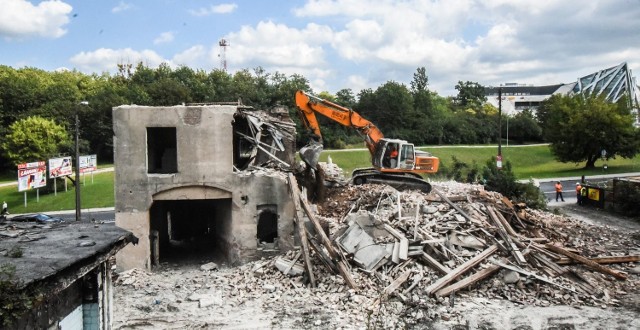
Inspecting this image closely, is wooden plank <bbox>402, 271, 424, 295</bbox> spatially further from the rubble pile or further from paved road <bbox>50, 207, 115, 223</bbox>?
paved road <bbox>50, 207, 115, 223</bbox>

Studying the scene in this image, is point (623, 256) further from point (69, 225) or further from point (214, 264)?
point (69, 225)

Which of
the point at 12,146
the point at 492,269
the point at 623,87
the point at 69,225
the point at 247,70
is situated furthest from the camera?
the point at 623,87

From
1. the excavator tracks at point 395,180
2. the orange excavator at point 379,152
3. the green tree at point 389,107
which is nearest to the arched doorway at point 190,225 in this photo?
the orange excavator at point 379,152

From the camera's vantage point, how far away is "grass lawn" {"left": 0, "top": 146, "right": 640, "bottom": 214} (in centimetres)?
3828

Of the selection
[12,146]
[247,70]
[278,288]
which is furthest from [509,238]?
[247,70]

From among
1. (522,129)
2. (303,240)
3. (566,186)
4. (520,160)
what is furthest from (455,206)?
(522,129)

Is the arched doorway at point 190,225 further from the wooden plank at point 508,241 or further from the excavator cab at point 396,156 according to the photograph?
the wooden plank at point 508,241

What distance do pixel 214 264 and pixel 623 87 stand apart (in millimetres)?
89142

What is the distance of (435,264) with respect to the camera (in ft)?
55.7

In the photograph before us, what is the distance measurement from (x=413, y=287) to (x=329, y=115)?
11383mm

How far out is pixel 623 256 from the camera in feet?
63.0

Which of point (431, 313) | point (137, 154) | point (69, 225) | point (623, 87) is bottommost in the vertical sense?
point (431, 313)

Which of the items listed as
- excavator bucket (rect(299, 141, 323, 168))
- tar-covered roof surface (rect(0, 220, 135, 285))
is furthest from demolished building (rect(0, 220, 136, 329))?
excavator bucket (rect(299, 141, 323, 168))

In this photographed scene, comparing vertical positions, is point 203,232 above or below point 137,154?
below
